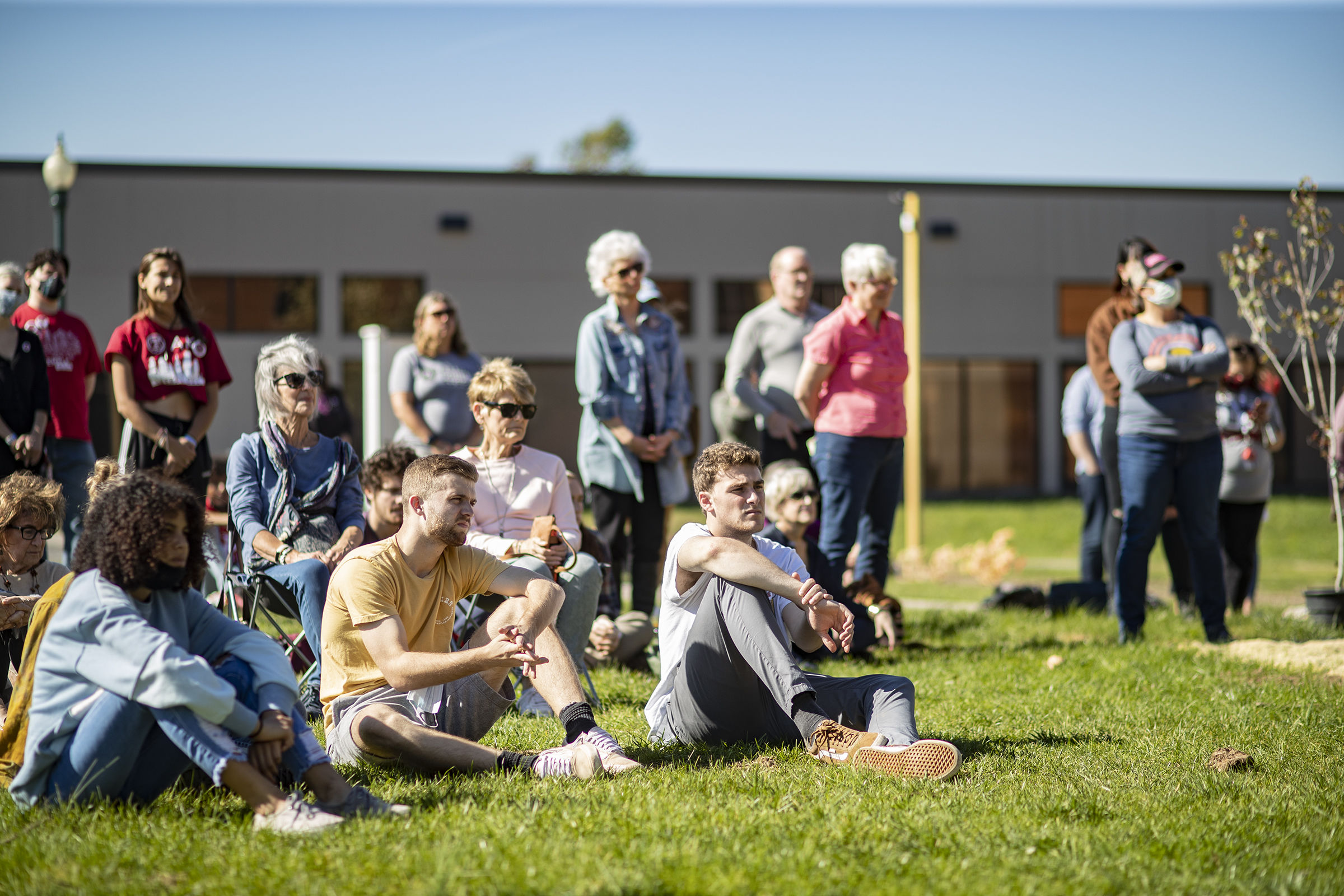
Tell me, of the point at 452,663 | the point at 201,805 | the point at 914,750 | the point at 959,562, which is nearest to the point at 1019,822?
the point at 914,750

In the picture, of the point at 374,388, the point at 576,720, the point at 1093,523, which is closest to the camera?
the point at 576,720

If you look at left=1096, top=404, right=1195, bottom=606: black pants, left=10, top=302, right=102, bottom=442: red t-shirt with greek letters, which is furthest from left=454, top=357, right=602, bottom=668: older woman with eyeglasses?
left=1096, top=404, right=1195, bottom=606: black pants

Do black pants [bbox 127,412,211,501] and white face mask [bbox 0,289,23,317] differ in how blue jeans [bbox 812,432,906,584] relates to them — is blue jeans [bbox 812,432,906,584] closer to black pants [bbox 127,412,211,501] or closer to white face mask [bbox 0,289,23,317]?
black pants [bbox 127,412,211,501]

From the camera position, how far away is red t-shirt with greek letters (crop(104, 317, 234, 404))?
6.86 metres

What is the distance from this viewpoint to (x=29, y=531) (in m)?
4.66

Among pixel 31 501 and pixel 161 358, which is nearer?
pixel 31 501

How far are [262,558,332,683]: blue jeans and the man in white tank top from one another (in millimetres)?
1468

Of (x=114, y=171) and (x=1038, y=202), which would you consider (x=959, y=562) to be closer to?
(x=1038, y=202)

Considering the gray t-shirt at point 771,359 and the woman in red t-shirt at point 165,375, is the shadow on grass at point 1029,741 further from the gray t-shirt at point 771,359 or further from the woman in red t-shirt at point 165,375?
the woman in red t-shirt at point 165,375

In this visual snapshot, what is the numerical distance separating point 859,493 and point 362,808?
4.29 metres

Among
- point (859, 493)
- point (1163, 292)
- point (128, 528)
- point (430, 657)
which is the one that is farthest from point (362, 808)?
point (1163, 292)

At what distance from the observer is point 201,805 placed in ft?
12.2

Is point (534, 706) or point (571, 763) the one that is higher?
point (571, 763)

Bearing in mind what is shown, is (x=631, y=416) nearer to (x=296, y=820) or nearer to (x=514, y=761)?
(x=514, y=761)
